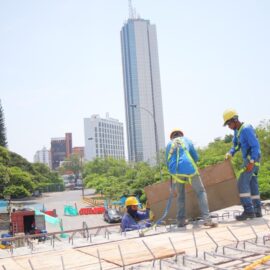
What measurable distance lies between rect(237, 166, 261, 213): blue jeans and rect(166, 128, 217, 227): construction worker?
0.67 m

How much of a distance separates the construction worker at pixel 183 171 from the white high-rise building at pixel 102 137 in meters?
147

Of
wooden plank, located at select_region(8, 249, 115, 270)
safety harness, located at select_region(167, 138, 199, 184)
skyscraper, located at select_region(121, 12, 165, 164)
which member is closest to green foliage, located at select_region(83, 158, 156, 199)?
safety harness, located at select_region(167, 138, 199, 184)

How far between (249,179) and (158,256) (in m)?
3.17

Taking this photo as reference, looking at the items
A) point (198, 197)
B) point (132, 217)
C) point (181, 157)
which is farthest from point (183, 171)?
point (132, 217)

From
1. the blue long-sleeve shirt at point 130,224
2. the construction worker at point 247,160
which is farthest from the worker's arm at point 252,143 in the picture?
the blue long-sleeve shirt at point 130,224

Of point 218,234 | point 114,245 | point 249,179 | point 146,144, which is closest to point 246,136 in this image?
point 249,179

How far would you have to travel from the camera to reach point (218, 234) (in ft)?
16.1

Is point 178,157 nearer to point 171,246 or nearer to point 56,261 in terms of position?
point 171,246

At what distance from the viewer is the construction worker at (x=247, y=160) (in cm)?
614

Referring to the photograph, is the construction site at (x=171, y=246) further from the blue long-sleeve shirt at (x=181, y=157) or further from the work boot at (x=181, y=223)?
the blue long-sleeve shirt at (x=181, y=157)

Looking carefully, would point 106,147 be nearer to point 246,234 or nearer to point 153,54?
point 153,54

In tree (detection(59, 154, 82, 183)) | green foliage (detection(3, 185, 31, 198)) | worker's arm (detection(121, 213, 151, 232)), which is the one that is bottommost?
worker's arm (detection(121, 213, 151, 232))

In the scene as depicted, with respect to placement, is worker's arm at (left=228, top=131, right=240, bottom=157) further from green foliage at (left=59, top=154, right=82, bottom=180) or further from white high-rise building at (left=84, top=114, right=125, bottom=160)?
white high-rise building at (left=84, top=114, right=125, bottom=160)

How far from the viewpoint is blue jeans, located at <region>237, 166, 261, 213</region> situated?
6151mm
